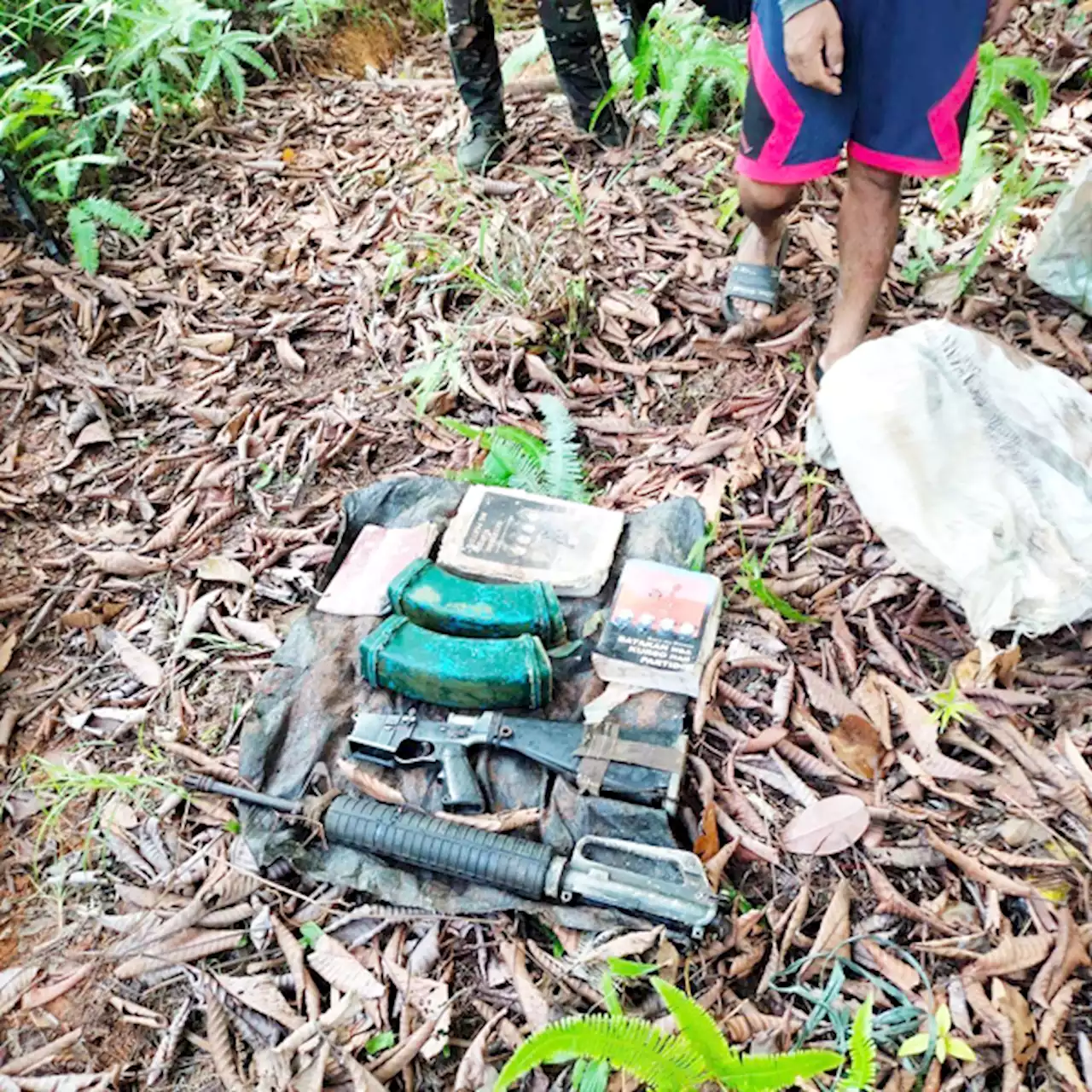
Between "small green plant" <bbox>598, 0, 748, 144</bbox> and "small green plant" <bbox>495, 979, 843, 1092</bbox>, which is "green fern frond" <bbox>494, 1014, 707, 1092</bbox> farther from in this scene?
"small green plant" <bbox>598, 0, 748, 144</bbox>

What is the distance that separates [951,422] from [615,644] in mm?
1130

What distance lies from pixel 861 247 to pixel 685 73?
1.59 m

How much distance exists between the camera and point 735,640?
2.63 meters

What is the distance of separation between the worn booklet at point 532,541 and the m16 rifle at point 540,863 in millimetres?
781

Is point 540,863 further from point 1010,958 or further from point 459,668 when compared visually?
point 1010,958

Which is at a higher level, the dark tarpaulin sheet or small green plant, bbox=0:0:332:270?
small green plant, bbox=0:0:332:270

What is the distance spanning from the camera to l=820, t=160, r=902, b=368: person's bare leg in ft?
9.78

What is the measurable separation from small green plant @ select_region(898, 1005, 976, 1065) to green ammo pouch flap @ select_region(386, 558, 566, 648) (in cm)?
126

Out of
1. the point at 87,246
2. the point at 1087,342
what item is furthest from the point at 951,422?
the point at 87,246

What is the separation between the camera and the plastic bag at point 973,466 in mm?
2447

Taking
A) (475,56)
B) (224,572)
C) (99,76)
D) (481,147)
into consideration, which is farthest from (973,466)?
(99,76)

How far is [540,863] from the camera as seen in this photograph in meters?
2.13

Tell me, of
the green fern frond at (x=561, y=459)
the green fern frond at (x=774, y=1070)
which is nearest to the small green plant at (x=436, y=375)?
the green fern frond at (x=561, y=459)

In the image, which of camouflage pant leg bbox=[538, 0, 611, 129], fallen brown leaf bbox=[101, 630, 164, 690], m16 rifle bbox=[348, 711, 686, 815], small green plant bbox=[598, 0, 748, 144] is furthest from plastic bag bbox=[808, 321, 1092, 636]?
camouflage pant leg bbox=[538, 0, 611, 129]
